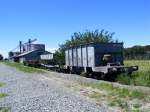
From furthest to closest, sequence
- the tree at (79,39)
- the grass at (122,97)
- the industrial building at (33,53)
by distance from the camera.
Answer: the industrial building at (33,53)
the tree at (79,39)
the grass at (122,97)

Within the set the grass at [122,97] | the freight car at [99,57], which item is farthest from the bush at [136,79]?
the grass at [122,97]

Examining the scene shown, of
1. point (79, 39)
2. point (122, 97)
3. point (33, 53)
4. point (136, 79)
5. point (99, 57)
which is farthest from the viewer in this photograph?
point (33, 53)

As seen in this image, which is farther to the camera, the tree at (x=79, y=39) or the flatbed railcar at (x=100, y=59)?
the tree at (x=79, y=39)

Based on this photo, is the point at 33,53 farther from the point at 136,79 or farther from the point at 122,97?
the point at 122,97

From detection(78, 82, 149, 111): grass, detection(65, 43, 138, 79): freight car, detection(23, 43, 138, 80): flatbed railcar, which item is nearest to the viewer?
detection(78, 82, 149, 111): grass

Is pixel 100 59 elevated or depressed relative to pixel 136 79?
elevated

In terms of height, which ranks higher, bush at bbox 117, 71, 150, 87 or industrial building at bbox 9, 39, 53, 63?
industrial building at bbox 9, 39, 53, 63

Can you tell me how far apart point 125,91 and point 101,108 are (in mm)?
4322

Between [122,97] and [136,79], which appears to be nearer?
[122,97]

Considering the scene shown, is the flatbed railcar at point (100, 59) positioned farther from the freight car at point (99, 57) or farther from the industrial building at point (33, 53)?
the industrial building at point (33, 53)

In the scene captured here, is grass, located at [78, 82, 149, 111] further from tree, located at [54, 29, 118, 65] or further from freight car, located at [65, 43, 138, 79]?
tree, located at [54, 29, 118, 65]

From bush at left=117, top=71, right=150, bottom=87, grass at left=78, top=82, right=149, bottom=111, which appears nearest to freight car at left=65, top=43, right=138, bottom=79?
bush at left=117, top=71, right=150, bottom=87

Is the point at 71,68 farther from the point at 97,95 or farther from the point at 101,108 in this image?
the point at 101,108

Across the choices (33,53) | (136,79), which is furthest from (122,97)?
(33,53)
